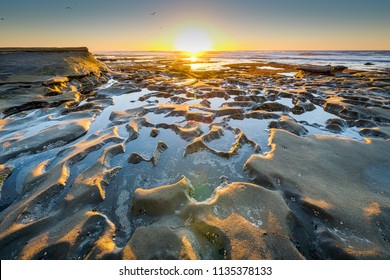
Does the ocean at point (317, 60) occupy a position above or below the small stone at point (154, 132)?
below

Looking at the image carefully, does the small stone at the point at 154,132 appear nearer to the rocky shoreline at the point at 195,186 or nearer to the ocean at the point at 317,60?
the rocky shoreline at the point at 195,186

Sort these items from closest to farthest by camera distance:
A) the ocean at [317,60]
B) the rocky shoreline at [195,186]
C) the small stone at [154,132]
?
the rocky shoreline at [195,186]
the small stone at [154,132]
the ocean at [317,60]

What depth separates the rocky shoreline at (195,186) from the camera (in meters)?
2.59

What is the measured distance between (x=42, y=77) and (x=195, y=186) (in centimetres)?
1401

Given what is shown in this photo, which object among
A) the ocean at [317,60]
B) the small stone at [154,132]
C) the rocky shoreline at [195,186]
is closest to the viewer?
the rocky shoreline at [195,186]

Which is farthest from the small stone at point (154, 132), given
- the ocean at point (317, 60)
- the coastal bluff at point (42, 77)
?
the ocean at point (317, 60)

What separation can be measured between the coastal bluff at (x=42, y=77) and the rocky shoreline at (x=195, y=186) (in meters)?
1.95

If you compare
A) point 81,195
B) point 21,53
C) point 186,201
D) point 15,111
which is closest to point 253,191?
point 186,201

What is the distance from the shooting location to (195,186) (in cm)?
379

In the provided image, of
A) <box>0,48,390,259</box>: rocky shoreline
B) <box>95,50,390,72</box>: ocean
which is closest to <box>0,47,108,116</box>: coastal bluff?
<box>0,48,390,259</box>: rocky shoreline

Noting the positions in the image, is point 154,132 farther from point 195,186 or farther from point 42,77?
point 42,77

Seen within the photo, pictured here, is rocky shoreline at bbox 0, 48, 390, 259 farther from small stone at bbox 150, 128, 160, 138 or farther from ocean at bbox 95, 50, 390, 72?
ocean at bbox 95, 50, 390, 72

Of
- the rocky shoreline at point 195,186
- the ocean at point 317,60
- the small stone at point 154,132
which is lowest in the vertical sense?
the ocean at point 317,60
